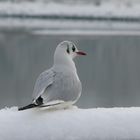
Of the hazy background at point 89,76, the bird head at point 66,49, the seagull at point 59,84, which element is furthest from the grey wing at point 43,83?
the hazy background at point 89,76

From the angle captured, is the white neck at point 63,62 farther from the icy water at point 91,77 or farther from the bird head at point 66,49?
the icy water at point 91,77

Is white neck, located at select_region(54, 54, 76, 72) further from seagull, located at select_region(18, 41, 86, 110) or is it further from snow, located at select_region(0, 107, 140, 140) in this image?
snow, located at select_region(0, 107, 140, 140)

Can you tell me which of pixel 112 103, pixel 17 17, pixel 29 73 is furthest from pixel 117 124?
pixel 17 17

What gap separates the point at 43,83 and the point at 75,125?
0.40 metres

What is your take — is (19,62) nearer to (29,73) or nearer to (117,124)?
(29,73)

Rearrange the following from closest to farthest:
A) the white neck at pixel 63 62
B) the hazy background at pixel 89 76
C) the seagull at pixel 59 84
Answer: the seagull at pixel 59 84
the white neck at pixel 63 62
the hazy background at pixel 89 76

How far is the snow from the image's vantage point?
1363 mm

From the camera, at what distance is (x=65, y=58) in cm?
202

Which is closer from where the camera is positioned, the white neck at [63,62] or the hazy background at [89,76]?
the white neck at [63,62]

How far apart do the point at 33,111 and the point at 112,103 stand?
557 cm

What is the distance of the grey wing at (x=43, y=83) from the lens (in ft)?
5.58

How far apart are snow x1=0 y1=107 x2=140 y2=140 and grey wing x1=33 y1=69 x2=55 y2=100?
0.68 feet

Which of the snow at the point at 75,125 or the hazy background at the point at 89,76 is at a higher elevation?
the hazy background at the point at 89,76

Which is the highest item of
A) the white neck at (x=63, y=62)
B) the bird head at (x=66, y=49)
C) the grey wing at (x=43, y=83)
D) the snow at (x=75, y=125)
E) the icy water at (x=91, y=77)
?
the icy water at (x=91, y=77)
